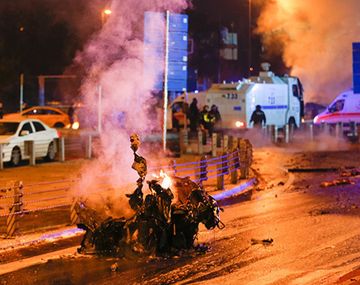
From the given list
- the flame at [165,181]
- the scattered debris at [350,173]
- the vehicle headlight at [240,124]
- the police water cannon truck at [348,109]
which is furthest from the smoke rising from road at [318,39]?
the flame at [165,181]

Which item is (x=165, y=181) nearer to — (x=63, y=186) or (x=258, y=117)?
(x=63, y=186)

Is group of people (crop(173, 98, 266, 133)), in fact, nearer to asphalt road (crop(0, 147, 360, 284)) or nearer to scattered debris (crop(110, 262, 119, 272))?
asphalt road (crop(0, 147, 360, 284))

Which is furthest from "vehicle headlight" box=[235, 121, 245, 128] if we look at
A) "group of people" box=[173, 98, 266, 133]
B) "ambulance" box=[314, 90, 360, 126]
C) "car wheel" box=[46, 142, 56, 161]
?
"car wheel" box=[46, 142, 56, 161]

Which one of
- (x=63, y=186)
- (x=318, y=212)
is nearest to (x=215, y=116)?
(x=63, y=186)

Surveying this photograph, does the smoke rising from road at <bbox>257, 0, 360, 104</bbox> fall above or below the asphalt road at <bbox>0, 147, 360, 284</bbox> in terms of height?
above

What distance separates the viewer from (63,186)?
50.1 feet

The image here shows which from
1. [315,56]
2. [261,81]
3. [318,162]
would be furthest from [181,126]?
[315,56]

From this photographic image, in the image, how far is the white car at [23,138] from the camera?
1911cm

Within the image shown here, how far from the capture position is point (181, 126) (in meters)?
30.6

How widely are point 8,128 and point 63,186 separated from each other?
17.7 feet

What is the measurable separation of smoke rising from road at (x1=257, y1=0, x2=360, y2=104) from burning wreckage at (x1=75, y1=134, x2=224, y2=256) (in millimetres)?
29482

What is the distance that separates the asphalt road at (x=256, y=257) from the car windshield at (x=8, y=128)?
348 inches

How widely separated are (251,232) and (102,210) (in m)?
2.48

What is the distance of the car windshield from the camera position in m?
19.6
